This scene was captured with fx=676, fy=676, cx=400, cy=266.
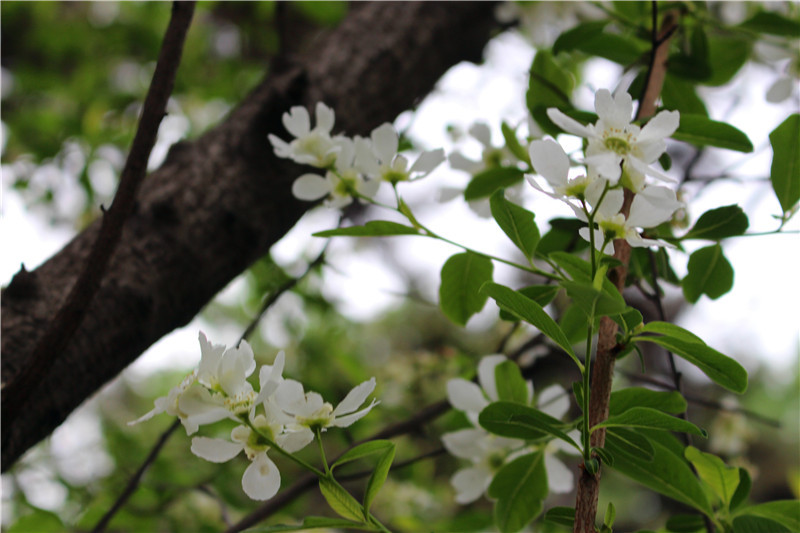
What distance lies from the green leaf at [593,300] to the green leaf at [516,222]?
0.38 ft

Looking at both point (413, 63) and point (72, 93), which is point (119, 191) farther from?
point (72, 93)

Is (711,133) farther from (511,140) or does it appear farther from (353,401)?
(353,401)

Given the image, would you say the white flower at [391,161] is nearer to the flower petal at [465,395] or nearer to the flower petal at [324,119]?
the flower petal at [324,119]

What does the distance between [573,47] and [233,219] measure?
18.1 inches

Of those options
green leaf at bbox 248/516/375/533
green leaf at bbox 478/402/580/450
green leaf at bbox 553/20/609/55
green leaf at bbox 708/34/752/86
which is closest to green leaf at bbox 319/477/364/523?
green leaf at bbox 248/516/375/533

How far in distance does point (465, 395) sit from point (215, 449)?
29cm

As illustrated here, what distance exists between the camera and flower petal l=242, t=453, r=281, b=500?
0.47 meters

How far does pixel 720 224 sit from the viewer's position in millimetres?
586

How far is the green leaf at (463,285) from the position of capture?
675mm

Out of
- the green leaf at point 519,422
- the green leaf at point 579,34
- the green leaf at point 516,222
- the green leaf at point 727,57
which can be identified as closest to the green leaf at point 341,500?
the green leaf at point 519,422

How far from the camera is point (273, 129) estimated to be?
0.88 meters

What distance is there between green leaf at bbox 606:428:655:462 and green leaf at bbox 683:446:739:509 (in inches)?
2.7

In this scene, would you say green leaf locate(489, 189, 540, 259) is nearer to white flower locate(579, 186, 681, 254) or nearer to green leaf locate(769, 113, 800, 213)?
white flower locate(579, 186, 681, 254)

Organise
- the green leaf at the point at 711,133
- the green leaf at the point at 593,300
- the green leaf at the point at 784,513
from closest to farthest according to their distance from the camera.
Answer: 1. the green leaf at the point at 593,300
2. the green leaf at the point at 784,513
3. the green leaf at the point at 711,133
